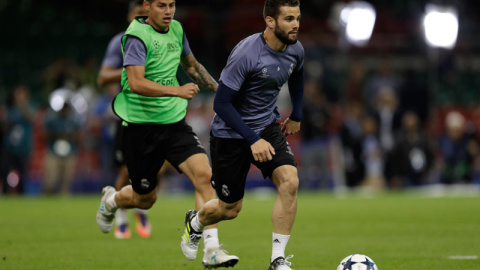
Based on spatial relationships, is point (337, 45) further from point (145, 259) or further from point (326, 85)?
point (145, 259)

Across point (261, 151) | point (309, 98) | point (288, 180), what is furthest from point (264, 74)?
point (309, 98)

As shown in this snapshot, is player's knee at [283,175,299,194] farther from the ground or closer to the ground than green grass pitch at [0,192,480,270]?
farther from the ground

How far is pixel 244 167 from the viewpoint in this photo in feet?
24.8

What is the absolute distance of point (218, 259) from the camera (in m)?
7.75

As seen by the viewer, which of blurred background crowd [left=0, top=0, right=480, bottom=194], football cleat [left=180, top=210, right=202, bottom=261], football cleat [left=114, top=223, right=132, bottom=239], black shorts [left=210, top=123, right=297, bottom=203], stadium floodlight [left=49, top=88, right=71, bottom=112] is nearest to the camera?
black shorts [left=210, top=123, right=297, bottom=203]

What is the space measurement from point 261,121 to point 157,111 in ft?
5.37

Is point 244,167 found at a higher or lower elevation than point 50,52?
lower

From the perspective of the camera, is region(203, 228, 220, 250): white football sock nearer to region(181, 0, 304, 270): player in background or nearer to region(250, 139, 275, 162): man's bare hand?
region(181, 0, 304, 270): player in background

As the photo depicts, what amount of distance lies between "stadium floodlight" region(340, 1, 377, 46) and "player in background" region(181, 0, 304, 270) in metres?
19.0

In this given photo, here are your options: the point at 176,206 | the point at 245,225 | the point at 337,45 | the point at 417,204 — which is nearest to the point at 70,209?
the point at 176,206

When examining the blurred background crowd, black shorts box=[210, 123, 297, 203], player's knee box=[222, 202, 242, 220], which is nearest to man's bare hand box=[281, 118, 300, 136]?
black shorts box=[210, 123, 297, 203]

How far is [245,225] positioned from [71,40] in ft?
A: 52.7

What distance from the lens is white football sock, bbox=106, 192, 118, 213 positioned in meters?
9.44

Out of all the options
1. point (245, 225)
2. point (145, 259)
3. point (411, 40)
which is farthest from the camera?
point (411, 40)
